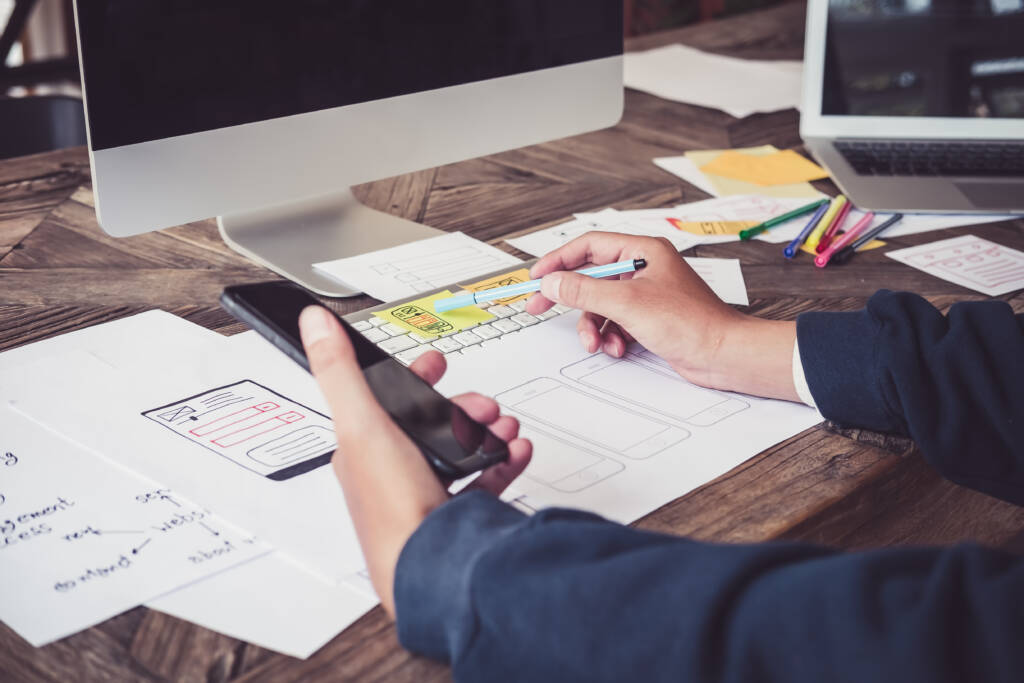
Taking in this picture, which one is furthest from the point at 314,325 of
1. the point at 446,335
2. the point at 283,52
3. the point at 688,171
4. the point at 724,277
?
the point at 688,171

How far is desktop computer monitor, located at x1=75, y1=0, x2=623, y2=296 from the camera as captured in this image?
0.77 m

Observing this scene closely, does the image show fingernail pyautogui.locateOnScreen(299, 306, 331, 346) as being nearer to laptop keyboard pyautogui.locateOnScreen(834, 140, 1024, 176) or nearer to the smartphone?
the smartphone

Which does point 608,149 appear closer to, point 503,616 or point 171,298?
point 171,298

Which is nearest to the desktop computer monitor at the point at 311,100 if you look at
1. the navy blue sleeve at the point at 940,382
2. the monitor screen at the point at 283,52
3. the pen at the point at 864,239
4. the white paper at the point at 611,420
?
the monitor screen at the point at 283,52

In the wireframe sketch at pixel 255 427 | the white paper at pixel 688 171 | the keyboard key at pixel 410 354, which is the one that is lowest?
the wireframe sketch at pixel 255 427

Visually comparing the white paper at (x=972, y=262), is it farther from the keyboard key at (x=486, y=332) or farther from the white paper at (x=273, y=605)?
the white paper at (x=273, y=605)

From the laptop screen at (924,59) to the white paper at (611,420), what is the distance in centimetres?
71

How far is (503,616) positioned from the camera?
44 centimetres

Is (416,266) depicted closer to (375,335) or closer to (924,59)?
(375,335)

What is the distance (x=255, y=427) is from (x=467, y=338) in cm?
20

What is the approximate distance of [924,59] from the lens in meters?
1.32

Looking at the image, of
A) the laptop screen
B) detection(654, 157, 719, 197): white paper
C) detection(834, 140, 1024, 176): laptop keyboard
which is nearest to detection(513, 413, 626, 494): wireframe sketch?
detection(654, 157, 719, 197): white paper

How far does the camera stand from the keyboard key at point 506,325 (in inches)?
32.5

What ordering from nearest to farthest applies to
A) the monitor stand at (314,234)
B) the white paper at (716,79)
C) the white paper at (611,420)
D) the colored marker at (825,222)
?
the white paper at (611,420) < the monitor stand at (314,234) < the colored marker at (825,222) < the white paper at (716,79)
